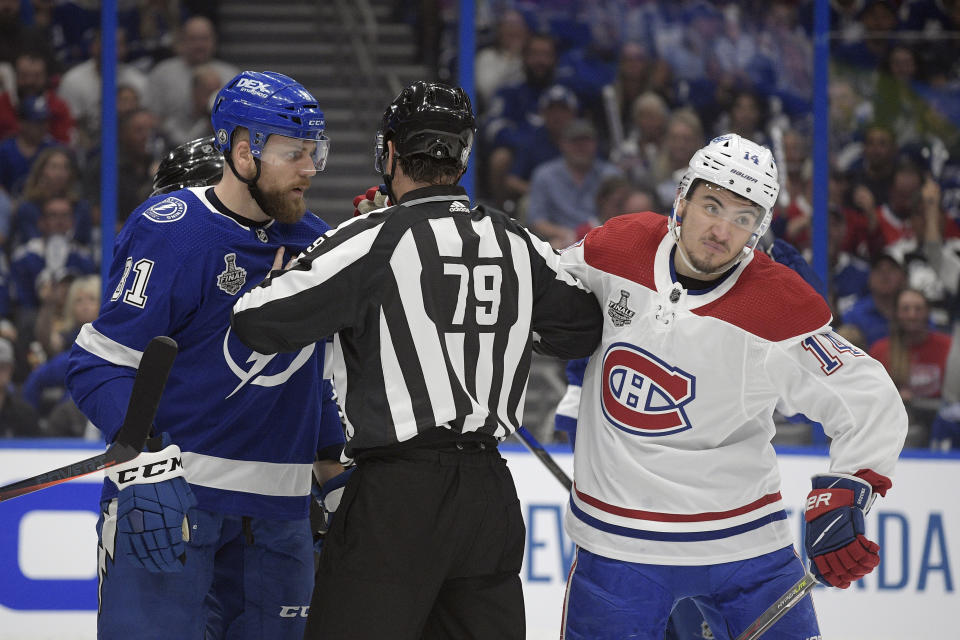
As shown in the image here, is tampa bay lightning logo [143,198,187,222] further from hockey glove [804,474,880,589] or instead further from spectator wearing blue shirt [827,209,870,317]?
spectator wearing blue shirt [827,209,870,317]

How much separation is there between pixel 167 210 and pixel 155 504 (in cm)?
56

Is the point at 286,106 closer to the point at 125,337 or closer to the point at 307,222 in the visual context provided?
the point at 307,222

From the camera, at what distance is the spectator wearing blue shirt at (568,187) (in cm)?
584

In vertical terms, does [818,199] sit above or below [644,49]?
below

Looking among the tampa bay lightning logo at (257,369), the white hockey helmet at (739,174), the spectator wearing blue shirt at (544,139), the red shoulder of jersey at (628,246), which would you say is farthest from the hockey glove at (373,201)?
the spectator wearing blue shirt at (544,139)

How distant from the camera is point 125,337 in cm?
215

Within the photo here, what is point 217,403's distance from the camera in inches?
89.4

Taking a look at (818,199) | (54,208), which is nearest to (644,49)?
(818,199)

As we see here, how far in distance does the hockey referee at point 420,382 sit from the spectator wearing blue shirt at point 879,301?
3.85m

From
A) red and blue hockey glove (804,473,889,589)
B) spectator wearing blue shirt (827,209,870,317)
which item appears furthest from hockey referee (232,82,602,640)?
spectator wearing blue shirt (827,209,870,317)

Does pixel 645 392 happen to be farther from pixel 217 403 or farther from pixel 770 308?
pixel 217 403

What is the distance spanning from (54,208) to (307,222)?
139 inches

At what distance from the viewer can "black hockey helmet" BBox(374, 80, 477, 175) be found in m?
2.13

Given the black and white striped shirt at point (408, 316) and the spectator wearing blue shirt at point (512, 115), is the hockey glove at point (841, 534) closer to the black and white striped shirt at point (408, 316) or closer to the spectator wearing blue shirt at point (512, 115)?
the black and white striped shirt at point (408, 316)
